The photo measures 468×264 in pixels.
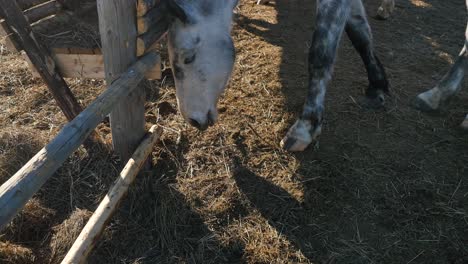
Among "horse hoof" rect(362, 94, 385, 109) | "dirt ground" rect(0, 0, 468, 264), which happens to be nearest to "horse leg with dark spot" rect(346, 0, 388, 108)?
"horse hoof" rect(362, 94, 385, 109)

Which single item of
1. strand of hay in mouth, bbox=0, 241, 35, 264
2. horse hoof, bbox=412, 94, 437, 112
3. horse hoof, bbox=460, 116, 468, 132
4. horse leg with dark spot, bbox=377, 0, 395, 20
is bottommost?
strand of hay in mouth, bbox=0, 241, 35, 264

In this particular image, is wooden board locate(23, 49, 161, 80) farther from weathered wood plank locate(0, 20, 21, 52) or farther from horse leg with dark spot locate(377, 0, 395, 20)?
horse leg with dark spot locate(377, 0, 395, 20)

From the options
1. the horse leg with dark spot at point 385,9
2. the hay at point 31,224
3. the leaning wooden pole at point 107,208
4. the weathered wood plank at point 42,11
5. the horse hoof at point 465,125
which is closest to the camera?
the leaning wooden pole at point 107,208

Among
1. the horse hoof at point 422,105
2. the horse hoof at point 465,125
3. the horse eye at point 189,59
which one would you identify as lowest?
the horse hoof at point 422,105

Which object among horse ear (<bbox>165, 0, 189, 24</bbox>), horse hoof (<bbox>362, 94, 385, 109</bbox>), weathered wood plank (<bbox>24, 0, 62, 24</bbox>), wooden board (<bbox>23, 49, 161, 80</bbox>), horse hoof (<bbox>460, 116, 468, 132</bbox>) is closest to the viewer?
horse ear (<bbox>165, 0, 189, 24</bbox>)

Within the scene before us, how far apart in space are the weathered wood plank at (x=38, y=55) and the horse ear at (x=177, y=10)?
0.87 meters

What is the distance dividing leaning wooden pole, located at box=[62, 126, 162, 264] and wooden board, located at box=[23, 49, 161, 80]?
1.65ft

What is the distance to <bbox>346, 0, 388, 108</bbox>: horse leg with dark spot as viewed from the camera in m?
3.60

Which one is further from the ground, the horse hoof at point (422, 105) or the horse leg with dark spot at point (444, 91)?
the horse leg with dark spot at point (444, 91)

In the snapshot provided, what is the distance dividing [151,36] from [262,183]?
4.09 ft

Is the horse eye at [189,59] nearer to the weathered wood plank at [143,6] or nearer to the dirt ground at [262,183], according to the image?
the weathered wood plank at [143,6]

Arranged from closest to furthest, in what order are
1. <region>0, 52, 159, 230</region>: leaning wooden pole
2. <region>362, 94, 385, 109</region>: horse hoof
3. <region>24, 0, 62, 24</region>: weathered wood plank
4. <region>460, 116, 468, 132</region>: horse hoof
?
<region>0, 52, 159, 230</region>: leaning wooden pole, <region>24, 0, 62, 24</region>: weathered wood plank, <region>460, 116, 468, 132</region>: horse hoof, <region>362, 94, 385, 109</region>: horse hoof

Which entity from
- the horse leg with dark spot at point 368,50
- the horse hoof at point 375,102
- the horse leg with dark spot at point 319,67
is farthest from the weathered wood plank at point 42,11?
the horse hoof at point 375,102

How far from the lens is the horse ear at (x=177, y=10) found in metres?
2.29
